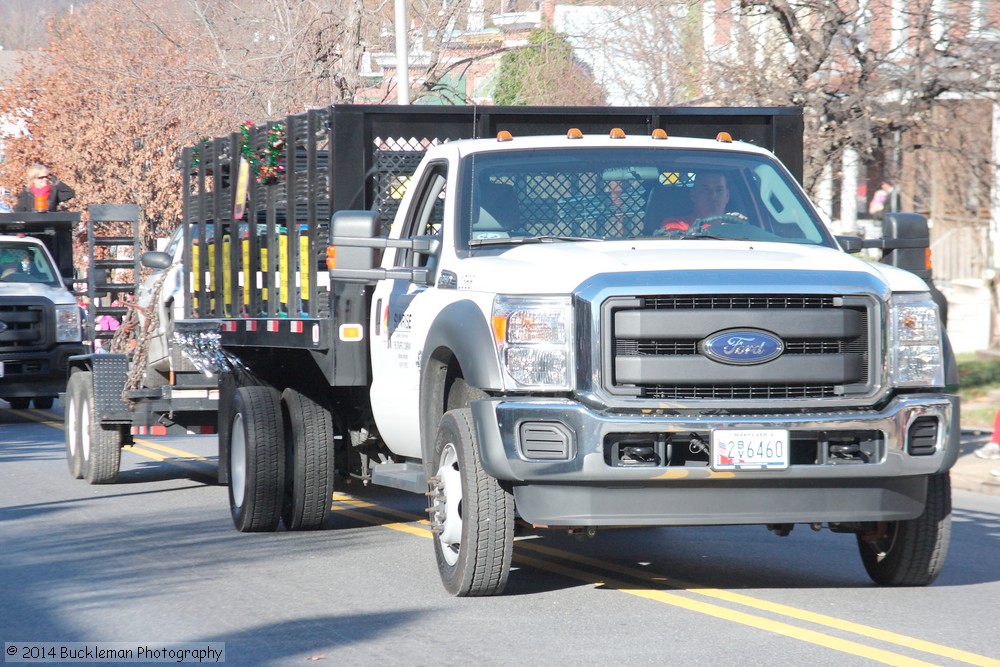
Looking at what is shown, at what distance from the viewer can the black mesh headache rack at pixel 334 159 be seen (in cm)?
973

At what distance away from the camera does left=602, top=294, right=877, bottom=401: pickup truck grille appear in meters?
7.09

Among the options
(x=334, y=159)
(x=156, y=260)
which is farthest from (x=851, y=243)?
(x=156, y=260)

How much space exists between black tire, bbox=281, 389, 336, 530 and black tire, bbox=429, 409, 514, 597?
2435 mm

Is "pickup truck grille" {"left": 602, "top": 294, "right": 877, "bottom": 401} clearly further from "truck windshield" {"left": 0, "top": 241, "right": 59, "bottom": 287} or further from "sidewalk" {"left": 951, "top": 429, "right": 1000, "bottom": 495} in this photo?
"truck windshield" {"left": 0, "top": 241, "right": 59, "bottom": 287}

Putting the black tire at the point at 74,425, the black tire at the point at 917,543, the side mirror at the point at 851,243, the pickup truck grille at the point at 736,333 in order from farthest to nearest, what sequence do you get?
1. the black tire at the point at 74,425
2. the side mirror at the point at 851,243
3. the black tire at the point at 917,543
4. the pickup truck grille at the point at 736,333

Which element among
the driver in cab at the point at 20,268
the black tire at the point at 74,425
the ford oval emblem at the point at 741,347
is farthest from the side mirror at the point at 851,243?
the driver in cab at the point at 20,268

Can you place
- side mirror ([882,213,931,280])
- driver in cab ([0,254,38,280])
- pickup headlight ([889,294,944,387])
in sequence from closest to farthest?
pickup headlight ([889,294,944,387]), side mirror ([882,213,931,280]), driver in cab ([0,254,38,280])

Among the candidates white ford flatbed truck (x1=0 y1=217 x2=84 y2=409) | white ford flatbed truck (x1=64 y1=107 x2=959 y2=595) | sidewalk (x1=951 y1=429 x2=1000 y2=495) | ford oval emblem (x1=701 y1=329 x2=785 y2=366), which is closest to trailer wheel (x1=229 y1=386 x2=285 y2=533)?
white ford flatbed truck (x1=64 y1=107 x2=959 y2=595)

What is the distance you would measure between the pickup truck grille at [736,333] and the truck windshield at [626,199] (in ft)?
3.99

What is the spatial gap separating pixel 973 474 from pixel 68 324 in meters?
12.0

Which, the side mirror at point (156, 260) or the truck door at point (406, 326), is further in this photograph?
the side mirror at point (156, 260)

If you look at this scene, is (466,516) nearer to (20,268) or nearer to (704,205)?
(704,205)

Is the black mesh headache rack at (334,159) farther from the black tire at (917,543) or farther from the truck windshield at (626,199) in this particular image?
the black tire at (917,543)

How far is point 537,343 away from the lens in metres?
7.19
